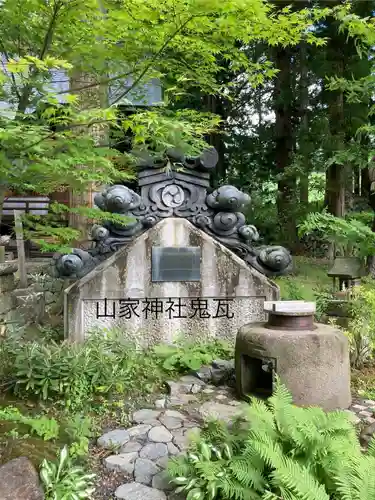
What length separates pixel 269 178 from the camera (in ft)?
59.3

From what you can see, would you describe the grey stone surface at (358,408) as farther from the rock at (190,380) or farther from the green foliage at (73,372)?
the green foliage at (73,372)

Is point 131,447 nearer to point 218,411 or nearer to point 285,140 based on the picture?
point 218,411

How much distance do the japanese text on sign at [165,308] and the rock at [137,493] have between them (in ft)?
11.8

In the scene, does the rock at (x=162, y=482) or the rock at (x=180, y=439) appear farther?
the rock at (x=180, y=439)

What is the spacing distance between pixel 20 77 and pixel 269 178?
50.6 feet

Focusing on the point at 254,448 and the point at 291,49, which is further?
the point at 291,49

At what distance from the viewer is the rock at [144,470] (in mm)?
3684

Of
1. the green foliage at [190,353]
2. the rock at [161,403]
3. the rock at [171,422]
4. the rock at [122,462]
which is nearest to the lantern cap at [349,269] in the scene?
the green foliage at [190,353]

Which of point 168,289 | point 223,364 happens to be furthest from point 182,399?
point 168,289

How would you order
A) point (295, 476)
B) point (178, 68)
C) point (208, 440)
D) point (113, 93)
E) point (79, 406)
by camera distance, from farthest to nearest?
point (79, 406), point (113, 93), point (178, 68), point (208, 440), point (295, 476)

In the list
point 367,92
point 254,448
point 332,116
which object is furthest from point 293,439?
point 332,116

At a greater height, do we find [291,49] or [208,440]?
[291,49]

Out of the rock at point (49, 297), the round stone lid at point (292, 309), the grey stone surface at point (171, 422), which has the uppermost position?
the round stone lid at point (292, 309)

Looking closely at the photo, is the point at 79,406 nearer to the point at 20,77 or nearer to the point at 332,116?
the point at 20,77
